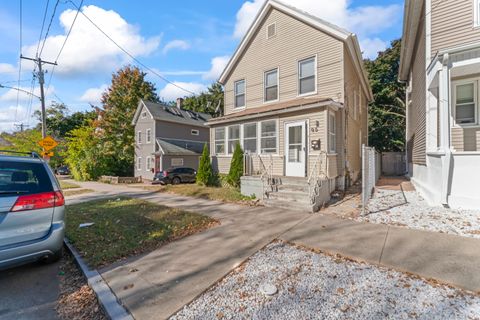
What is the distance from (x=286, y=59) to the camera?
11.4 m

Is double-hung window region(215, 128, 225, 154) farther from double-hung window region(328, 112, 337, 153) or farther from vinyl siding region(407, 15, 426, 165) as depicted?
vinyl siding region(407, 15, 426, 165)

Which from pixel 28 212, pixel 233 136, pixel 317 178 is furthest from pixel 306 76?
pixel 28 212

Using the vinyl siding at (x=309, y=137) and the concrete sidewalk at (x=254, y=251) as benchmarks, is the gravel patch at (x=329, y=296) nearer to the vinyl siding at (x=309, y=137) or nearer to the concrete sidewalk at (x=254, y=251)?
the concrete sidewalk at (x=254, y=251)

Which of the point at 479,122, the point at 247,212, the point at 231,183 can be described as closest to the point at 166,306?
the point at 247,212

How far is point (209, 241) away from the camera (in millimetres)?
4758

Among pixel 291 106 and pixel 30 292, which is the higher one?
pixel 291 106

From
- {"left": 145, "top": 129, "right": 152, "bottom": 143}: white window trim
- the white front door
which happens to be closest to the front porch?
the white front door

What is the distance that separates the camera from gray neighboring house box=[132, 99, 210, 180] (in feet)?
72.6

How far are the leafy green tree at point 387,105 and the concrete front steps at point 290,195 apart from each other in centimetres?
1938

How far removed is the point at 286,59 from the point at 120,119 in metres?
21.8

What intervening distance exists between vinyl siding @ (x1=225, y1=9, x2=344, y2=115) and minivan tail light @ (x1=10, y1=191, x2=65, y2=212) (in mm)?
9755

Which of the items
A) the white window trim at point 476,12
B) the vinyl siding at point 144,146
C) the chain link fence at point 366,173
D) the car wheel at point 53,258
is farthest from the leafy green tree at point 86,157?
the white window trim at point 476,12

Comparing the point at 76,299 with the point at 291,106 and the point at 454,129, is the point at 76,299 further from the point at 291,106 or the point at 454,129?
the point at 454,129

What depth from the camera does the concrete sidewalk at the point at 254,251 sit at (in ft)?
9.77
